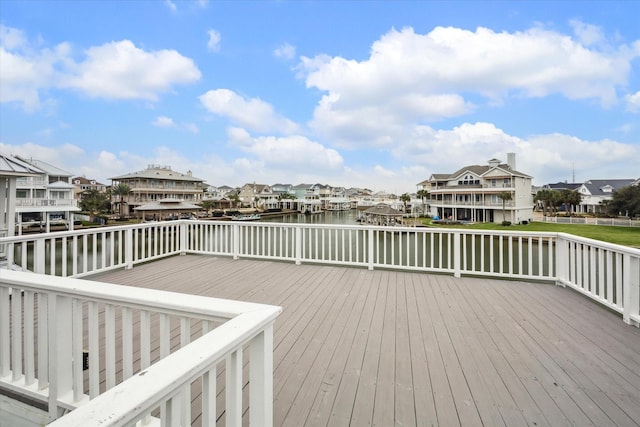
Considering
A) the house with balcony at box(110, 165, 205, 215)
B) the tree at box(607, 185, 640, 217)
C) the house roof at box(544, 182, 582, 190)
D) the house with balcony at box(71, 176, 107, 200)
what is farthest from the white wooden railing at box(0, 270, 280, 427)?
the house roof at box(544, 182, 582, 190)

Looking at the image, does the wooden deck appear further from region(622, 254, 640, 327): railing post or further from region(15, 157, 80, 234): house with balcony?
region(15, 157, 80, 234): house with balcony

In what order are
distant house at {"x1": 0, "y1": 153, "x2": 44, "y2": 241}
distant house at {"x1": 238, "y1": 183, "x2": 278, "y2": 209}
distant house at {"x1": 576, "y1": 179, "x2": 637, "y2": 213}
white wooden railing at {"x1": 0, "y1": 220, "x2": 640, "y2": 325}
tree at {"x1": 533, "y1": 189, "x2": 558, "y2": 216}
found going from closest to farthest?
white wooden railing at {"x1": 0, "y1": 220, "x2": 640, "y2": 325} → distant house at {"x1": 0, "y1": 153, "x2": 44, "y2": 241} → tree at {"x1": 533, "y1": 189, "x2": 558, "y2": 216} → distant house at {"x1": 576, "y1": 179, "x2": 637, "y2": 213} → distant house at {"x1": 238, "y1": 183, "x2": 278, "y2": 209}

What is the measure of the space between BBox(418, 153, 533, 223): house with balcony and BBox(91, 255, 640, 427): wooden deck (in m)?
26.4

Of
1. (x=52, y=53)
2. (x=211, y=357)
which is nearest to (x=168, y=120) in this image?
(x=52, y=53)

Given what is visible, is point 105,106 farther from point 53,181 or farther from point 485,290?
point 485,290

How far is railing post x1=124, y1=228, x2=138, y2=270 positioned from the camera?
4528mm

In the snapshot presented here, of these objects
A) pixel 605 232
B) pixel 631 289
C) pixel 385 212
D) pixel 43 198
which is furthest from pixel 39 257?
pixel 385 212

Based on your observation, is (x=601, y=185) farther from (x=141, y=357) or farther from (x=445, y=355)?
(x=141, y=357)

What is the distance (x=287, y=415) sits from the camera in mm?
1520

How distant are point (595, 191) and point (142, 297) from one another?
166 feet

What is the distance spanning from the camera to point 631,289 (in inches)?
105

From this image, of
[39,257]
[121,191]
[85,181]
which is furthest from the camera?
[85,181]

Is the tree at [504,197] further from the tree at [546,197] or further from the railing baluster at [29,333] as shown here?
the railing baluster at [29,333]

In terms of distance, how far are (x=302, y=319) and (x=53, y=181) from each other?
31.0m
